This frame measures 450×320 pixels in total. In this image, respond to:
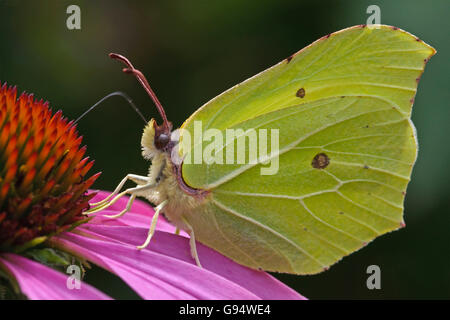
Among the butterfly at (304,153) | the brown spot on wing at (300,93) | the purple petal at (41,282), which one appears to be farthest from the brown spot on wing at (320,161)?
the purple petal at (41,282)

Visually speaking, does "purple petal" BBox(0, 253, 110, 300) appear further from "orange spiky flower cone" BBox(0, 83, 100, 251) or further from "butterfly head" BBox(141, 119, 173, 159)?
"butterfly head" BBox(141, 119, 173, 159)

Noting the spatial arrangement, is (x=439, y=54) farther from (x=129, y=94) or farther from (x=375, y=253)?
(x=129, y=94)

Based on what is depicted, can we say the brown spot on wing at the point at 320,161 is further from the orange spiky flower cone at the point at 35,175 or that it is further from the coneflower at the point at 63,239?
the orange spiky flower cone at the point at 35,175

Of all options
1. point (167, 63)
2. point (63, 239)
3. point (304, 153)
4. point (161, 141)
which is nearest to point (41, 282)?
point (63, 239)

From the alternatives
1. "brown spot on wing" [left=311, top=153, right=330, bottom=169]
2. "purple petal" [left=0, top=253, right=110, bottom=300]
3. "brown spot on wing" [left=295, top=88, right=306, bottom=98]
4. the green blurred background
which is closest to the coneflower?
"purple petal" [left=0, top=253, right=110, bottom=300]
